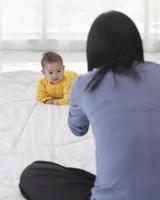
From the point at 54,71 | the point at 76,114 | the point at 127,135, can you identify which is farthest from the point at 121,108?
the point at 54,71

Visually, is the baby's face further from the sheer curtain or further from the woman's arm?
the sheer curtain

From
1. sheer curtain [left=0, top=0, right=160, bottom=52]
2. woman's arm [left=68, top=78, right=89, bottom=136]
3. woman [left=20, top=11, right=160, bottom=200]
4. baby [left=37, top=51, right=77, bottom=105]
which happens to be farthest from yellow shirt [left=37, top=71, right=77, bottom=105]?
sheer curtain [left=0, top=0, right=160, bottom=52]

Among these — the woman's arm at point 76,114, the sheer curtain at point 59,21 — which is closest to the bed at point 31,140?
the woman's arm at point 76,114

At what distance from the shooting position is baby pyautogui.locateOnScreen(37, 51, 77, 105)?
7.72ft

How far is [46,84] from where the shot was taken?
2.48 metres

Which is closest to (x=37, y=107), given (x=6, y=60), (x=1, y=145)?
(x=1, y=145)

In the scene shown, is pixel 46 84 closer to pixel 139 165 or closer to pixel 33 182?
pixel 33 182

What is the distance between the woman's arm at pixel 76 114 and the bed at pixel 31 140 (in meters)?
0.34

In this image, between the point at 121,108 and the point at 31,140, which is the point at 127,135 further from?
the point at 31,140

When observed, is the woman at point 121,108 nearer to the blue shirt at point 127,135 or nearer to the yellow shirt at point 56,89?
the blue shirt at point 127,135

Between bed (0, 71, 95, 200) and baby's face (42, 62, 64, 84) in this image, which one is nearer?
bed (0, 71, 95, 200)

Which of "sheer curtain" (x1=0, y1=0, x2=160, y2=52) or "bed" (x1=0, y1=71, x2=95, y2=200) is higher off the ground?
"sheer curtain" (x1=0, y1=0, x2=160, y2=52)

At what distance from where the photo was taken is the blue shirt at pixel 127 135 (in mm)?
1054

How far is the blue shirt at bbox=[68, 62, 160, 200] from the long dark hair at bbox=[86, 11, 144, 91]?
0.02m
